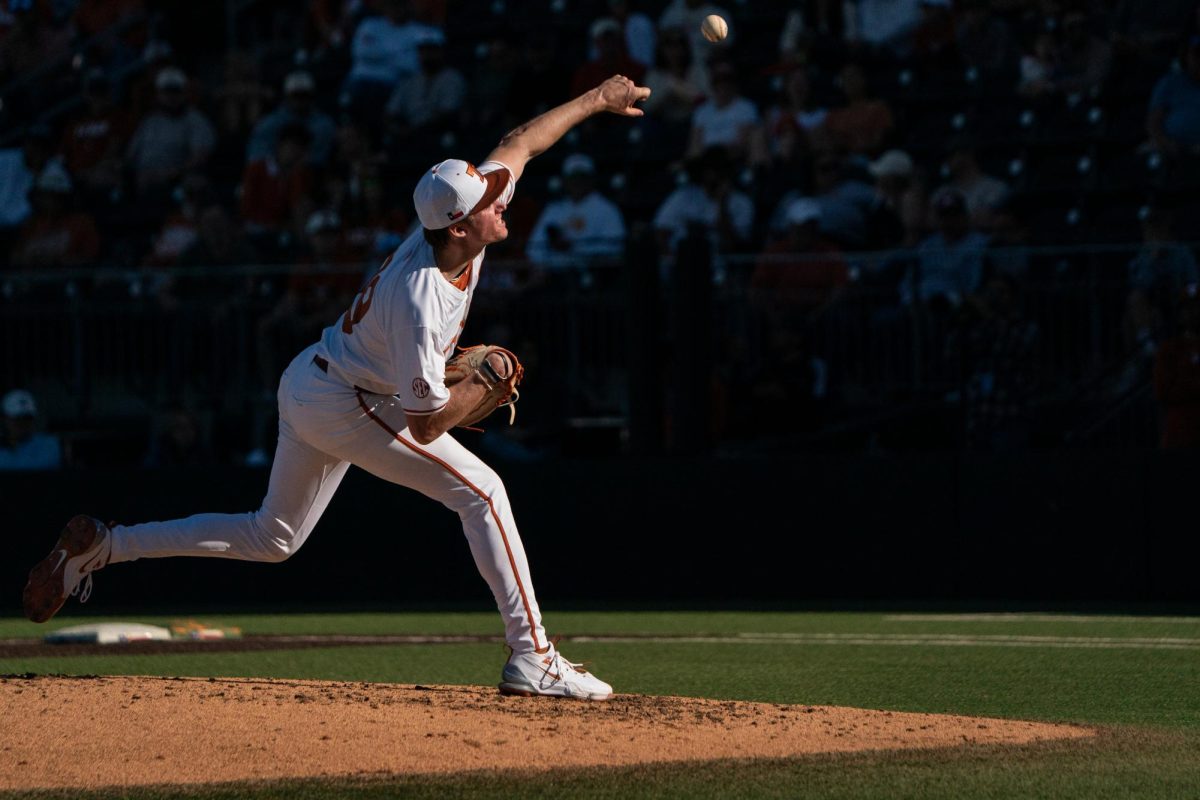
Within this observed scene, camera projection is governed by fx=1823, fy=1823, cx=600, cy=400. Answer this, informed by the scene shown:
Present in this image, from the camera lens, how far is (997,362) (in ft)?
40.5

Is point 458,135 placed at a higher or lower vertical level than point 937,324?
higher

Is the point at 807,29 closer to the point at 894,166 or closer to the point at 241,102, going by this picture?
the point at 894,166

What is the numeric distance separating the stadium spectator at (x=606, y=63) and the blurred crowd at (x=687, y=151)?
33 mm

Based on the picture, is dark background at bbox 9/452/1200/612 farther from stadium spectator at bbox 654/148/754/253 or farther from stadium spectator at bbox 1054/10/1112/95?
stadium spectator at bbox 1054/10/1112/95

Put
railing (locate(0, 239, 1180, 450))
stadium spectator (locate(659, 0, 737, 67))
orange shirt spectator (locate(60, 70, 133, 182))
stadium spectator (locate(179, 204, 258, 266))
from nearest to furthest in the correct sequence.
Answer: railing (locate(0, 239, 1180, 450)) < stadium spectator (locate(179, 204, 258, 266)) < stadium spectator (locate(659, 0, 737, 67)) < orange shirt spectator (locate(60, 70, 133, 182))

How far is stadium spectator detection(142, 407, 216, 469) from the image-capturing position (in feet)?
46.0

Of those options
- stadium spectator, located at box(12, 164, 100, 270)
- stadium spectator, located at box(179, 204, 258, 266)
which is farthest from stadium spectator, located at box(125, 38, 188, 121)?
stadium spectator, located at box(179, 204, 258, 266)

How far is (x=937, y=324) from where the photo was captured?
41.4ft

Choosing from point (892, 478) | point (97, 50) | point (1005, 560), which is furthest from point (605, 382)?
point (97, 50)

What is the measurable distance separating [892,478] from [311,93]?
25.1 ft

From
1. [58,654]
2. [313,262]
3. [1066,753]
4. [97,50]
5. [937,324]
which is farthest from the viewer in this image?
[97,50]

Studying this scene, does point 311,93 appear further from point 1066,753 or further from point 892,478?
point 1066,753

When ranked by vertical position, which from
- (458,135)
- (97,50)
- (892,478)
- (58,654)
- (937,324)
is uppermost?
(97,50)

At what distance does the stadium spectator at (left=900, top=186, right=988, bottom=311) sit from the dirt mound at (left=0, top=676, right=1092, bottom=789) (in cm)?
634
